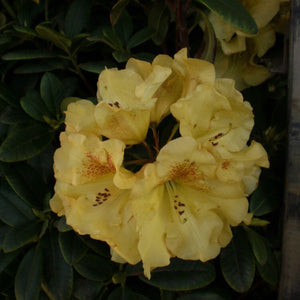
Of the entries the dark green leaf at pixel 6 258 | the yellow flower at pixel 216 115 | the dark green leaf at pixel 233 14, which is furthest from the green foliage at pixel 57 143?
the yellow flower at pixel 216 115

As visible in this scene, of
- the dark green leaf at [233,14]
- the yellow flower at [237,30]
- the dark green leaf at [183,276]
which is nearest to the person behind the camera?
the dark green leaf at [233,14]

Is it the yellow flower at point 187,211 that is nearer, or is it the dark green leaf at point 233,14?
the yellow flower at point 187,211

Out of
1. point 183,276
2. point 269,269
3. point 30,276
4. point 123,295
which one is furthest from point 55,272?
point 269,269

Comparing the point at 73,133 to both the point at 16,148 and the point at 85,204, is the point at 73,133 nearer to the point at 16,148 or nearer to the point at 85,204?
the point at 85,204

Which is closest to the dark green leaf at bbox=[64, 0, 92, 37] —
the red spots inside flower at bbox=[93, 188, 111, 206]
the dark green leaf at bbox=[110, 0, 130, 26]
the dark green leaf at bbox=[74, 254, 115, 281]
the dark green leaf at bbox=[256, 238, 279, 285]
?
the dark green leaf at bbox=[110, 0, 130, 26]

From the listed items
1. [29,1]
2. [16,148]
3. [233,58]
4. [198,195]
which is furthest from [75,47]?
[198,195]

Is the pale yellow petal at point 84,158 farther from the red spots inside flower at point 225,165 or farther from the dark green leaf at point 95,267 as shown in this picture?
the dark green leaf at point 95,267

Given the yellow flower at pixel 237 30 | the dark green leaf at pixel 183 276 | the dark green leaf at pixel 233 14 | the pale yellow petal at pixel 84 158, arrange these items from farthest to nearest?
the dark green leaf at pixel 183 276, the yellow flower at pixel 237 30, the dark green leaf at pixel 233 14, the pale yellow petal at pixel 84 158
